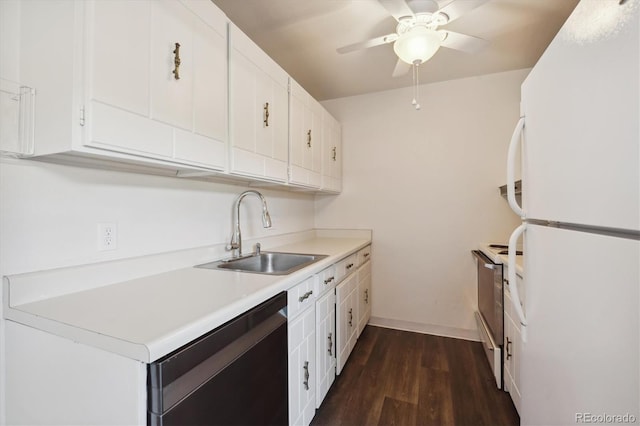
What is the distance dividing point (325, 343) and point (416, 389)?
0.74 metres

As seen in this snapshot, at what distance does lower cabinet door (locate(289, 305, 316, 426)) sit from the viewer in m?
1.26

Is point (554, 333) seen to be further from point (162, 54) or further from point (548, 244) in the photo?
point (162, 54)

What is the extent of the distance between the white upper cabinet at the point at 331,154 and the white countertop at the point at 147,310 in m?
1.53

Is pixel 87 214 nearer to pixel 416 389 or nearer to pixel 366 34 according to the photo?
pixel 366 34

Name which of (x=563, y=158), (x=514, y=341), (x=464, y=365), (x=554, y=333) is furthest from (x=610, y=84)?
(x=464, y=365)

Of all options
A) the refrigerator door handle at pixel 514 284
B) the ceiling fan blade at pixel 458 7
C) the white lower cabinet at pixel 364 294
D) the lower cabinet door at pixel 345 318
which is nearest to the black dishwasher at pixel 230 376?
the lower cabinet door at pixel 345 318

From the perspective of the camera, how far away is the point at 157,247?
4.32ft

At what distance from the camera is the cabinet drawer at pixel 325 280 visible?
156 cm

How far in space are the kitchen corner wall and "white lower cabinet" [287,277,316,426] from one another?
5.22 feet

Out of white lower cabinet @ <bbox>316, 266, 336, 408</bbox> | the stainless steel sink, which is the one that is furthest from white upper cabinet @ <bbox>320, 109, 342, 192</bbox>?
white lower cabinet @ <bbox>316, 266, 336, 408</bbox>

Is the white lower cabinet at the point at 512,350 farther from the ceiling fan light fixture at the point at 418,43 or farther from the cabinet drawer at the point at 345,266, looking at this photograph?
the ceiling fan light fixture at the point at 418,43

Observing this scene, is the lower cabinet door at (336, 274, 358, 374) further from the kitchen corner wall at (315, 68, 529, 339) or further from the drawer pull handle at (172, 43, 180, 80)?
the drawer pull handle at (172, 43, 180, 80)

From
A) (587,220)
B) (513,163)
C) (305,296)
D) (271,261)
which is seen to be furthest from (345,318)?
(587,220)

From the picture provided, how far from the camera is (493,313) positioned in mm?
1928
